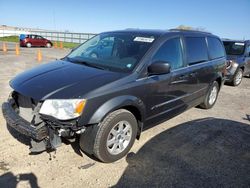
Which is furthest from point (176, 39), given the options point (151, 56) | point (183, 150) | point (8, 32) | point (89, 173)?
point (8, 32)

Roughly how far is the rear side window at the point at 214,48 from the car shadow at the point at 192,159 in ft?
6.00

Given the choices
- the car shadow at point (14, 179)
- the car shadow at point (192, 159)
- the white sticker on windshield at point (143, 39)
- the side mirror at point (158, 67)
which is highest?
the white sticker on windshield at point (143, 39)

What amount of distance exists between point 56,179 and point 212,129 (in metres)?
3.28

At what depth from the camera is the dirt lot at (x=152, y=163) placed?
9.84 feet

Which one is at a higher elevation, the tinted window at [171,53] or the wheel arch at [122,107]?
the tinted window at [171,53]

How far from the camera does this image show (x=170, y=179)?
3.10 m

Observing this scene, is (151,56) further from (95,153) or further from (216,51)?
(216,51)

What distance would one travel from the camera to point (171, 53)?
4117 mm

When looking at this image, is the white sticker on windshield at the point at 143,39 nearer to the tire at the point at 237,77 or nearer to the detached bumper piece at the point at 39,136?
the detached bumper piece at the point at 39,136

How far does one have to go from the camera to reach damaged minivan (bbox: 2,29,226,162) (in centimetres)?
290

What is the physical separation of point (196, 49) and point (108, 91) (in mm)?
2643

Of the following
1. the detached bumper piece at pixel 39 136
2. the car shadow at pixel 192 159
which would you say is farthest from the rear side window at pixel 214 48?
the detached bumper piece at pixel 39 136

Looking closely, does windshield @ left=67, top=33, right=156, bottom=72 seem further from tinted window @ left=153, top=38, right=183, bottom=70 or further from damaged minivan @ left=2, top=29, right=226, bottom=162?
tinted window @ left=153, top=38, right=183, bottom=70

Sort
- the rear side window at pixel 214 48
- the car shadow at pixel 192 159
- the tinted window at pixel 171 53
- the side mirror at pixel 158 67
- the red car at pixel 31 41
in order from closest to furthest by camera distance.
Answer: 1. the car shadow at pixel 192 159
2. the side mirror at pixel 158 67
3. the tinted window at pixel 171 53
4. the rear side window at pixel 214 48
5. the red car at pixel 31 41
